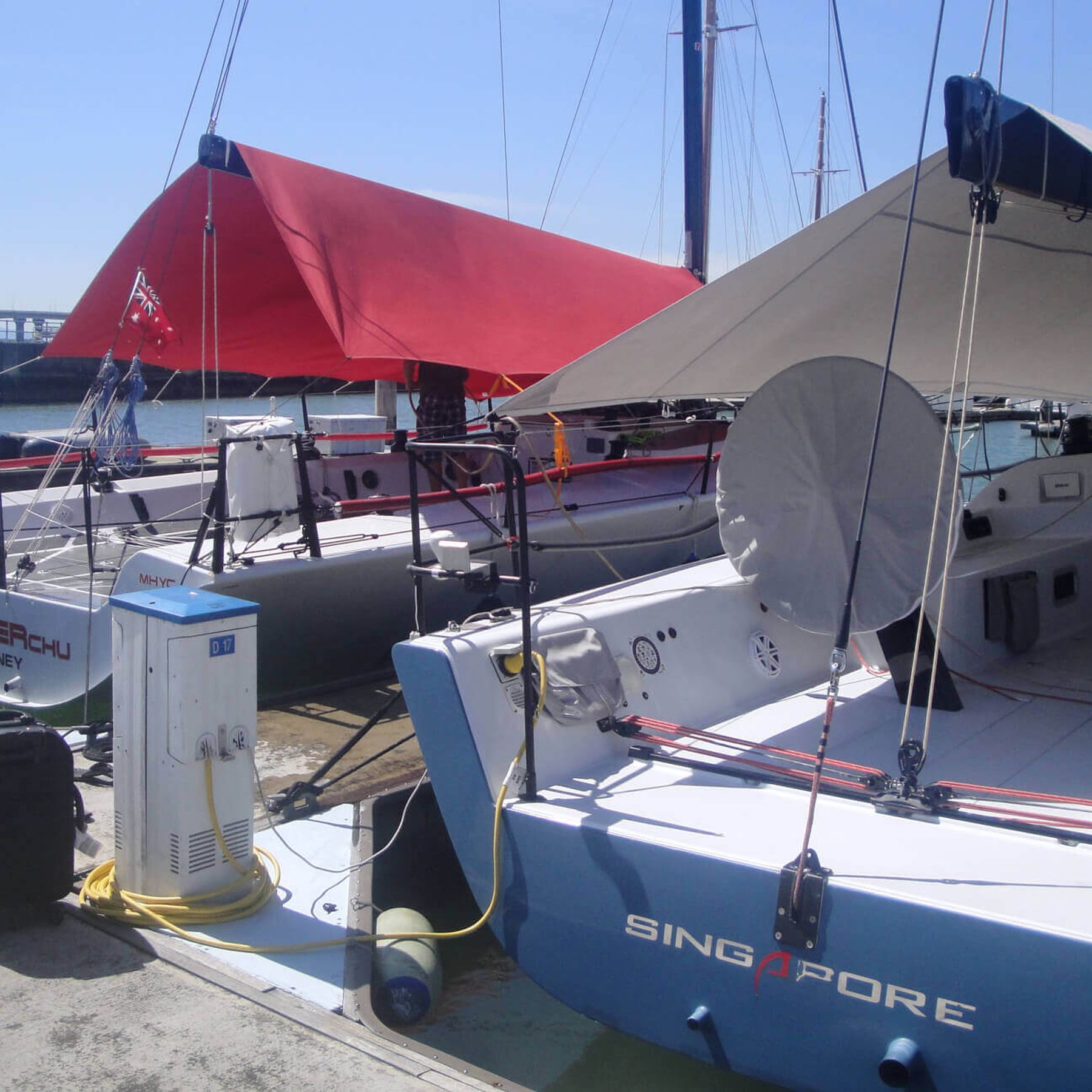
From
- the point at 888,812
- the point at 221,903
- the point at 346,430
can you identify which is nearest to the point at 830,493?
the point at 888,812

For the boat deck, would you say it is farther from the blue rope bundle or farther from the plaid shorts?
the plaid shorts

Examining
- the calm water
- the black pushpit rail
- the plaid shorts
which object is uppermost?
the plaid shorts

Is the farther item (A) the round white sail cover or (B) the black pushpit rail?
(A) the round white sail cover

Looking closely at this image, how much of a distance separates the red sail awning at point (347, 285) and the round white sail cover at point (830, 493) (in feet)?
14.1

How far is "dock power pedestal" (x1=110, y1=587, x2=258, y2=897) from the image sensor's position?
3680 mm

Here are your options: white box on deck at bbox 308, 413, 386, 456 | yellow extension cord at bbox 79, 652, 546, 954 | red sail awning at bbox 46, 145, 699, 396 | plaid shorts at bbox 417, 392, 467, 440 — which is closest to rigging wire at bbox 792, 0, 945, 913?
yellow extension cord at bbox 79, 652, 546, 954

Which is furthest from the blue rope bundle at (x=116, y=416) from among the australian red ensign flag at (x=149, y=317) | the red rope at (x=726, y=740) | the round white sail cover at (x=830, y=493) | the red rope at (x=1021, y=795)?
the red rope at (x=1021, y=795)

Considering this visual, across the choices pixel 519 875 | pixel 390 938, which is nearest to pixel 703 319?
pixel 519 875

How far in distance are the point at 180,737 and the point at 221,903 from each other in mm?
621

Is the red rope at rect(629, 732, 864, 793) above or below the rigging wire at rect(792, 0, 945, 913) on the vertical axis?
below

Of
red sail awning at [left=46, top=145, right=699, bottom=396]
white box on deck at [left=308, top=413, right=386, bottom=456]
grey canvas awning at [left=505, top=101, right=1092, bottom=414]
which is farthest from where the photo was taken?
white box on deck at [left=308, top=413, right=386, bottom=456]

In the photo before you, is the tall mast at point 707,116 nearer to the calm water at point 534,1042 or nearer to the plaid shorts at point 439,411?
the plaid shorts at point 439,411

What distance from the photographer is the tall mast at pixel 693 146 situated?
13.8 metres

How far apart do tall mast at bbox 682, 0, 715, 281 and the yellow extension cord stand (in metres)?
11.0
